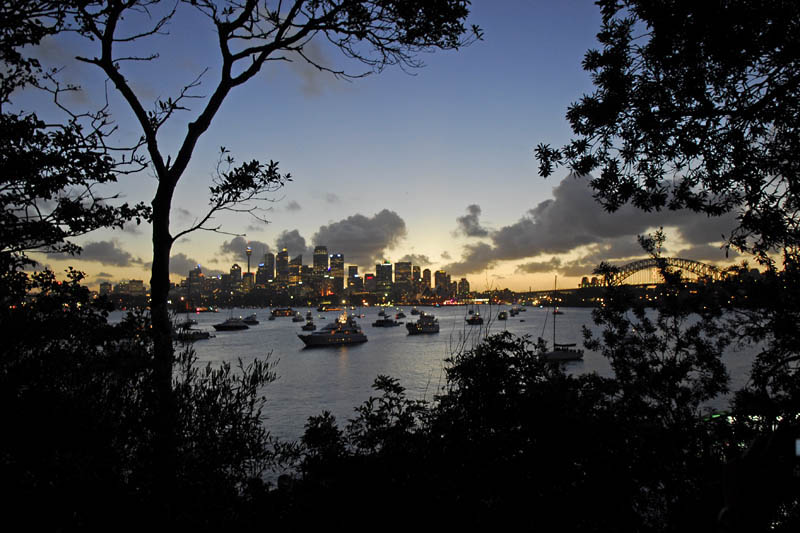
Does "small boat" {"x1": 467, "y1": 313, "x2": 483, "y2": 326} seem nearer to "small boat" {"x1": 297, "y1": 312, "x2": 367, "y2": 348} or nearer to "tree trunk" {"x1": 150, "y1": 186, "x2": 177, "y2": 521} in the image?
"tree trunk" {"x1": 150, "y1": 186, "x2": 177, "y2": 521}

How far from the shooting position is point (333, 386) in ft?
135

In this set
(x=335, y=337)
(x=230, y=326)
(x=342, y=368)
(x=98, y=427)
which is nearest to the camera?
(x=98, y=427)

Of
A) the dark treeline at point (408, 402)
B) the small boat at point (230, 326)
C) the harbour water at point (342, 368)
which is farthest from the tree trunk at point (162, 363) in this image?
→ the small boat at point (230, 326)

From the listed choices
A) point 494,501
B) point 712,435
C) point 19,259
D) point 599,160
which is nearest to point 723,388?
point 712,435

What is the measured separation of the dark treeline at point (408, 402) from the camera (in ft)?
14.4

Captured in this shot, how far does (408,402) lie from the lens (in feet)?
22.7

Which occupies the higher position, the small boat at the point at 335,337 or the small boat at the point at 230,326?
the small boat at the point at 335,337

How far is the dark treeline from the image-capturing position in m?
4.40

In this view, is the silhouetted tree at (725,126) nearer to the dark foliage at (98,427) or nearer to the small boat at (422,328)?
the dark foliage at (98,427)

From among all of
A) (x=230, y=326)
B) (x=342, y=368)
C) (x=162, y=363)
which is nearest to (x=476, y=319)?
(x=342, y=368)

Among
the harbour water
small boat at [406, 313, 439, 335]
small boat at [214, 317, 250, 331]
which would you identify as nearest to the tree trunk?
the harbour water

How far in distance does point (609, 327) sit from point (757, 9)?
6.26 m

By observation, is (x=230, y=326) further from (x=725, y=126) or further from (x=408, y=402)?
(x=725, y=126)

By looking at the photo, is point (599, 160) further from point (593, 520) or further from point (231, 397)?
point (231, 397)
